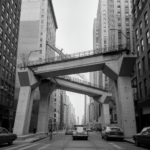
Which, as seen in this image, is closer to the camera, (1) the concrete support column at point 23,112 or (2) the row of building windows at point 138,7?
(1) the concrete support column at point 23,112

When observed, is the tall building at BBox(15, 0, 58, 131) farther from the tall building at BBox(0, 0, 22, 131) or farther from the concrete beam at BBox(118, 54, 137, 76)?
the concrete beam at BBox(118, 54, 137, 76)

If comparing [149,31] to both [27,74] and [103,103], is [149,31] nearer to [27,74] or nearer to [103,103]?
[27,74]

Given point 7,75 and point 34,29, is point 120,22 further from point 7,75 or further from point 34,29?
point 7,75

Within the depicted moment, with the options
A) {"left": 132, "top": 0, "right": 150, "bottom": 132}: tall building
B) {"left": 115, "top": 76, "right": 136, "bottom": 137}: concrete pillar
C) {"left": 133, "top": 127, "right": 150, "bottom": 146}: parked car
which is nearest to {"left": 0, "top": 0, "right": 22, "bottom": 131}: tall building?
{"left": 115, "top": 76, "right": 136, "bottom": 137}: concrete pillar

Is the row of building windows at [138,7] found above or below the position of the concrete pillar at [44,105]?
above

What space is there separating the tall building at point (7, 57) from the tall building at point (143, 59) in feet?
98.2

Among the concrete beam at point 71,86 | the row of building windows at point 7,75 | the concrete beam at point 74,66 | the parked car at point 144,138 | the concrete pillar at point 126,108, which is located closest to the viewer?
the parked car at point 144,138

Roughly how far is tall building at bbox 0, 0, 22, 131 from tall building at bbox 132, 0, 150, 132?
29932 mm

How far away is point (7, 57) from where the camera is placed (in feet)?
174

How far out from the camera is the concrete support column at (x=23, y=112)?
3269 centimetres

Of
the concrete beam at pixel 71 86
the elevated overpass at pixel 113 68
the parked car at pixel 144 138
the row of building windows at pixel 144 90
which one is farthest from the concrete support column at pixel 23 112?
the parked car at pixel 144 138

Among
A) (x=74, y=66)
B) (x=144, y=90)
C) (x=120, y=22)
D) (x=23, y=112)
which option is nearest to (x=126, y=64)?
(x=144, y=90)

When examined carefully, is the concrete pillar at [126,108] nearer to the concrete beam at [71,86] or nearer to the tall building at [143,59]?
the tall building at [143,59]

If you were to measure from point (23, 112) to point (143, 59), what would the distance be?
21.1 m
